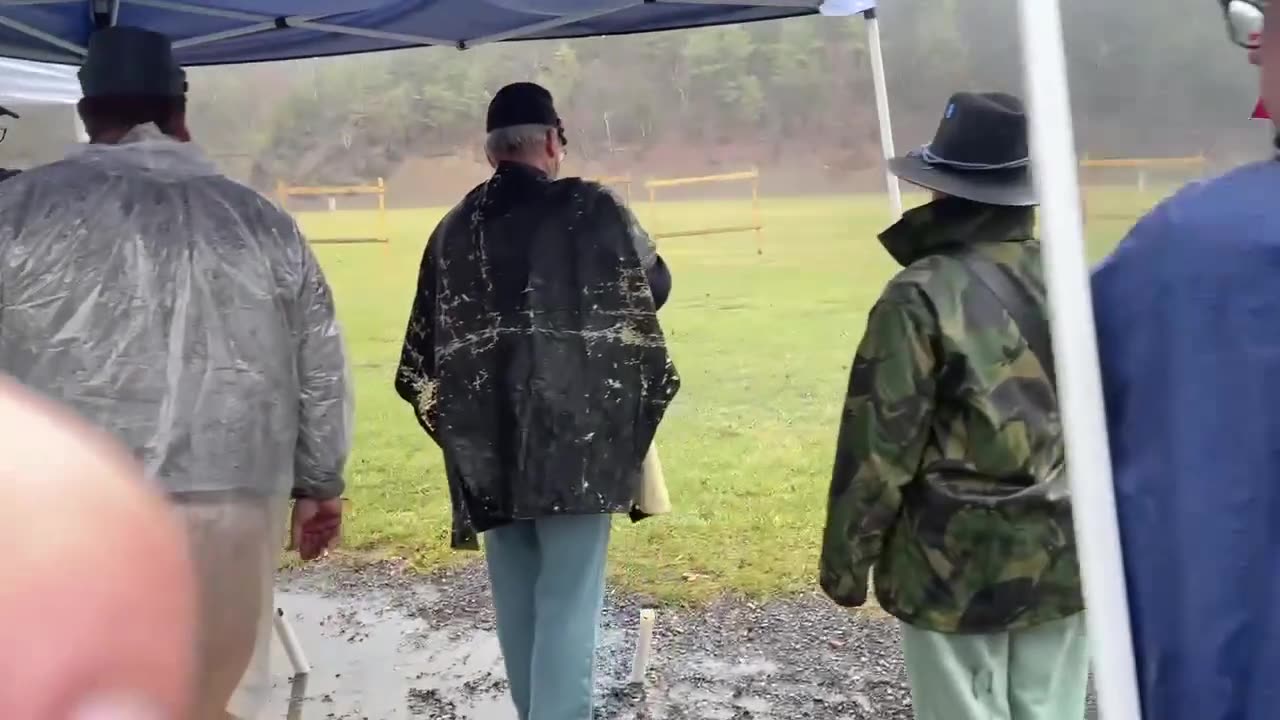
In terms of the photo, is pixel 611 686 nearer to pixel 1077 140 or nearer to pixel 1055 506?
pixel 1055 506

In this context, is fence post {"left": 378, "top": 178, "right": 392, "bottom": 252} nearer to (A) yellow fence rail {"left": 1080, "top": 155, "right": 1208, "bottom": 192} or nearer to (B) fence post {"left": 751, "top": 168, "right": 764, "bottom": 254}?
(B) fence post {"left": 751, "top": 168, "right": 764, "bottom": 254}

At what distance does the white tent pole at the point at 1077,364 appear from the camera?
3.49ft

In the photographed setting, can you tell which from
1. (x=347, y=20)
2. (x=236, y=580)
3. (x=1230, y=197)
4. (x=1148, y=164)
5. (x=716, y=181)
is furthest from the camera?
(x=716, y=181)

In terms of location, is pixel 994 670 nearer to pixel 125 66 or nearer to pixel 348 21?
pixel 125 66

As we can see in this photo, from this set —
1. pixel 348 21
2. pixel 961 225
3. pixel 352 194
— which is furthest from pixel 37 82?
pixel 352 194

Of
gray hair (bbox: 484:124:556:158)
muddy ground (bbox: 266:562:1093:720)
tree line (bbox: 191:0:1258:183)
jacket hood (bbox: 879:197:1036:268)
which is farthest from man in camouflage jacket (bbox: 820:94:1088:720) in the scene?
tree line (bbox: 191:0:1258:183)

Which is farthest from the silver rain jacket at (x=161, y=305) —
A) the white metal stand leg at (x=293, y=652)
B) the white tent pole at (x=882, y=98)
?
the white tent pole at (x=882, y=98)

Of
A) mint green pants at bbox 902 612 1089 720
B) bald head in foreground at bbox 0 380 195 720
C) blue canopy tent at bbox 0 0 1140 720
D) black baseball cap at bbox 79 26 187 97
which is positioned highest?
blue canopy tent at bbox 0 0 1140 720

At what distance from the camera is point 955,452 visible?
6.24 feet

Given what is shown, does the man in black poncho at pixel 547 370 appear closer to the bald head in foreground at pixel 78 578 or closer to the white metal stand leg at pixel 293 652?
the white metal stand leg at pixel 293 652

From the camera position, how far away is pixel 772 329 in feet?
28.8

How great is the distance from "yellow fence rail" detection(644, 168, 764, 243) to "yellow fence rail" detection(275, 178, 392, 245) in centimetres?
191

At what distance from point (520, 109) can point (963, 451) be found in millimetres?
1359

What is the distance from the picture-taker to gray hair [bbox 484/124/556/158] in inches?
105
